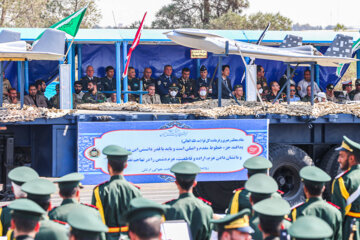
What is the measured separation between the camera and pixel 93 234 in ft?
12.8

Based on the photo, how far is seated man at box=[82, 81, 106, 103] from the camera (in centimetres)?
1422

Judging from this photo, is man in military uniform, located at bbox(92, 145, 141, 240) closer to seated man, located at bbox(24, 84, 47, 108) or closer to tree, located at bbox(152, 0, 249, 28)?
seated man, located at bbox(24, 84, 47, 108)

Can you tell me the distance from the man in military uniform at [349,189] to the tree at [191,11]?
86.5ft

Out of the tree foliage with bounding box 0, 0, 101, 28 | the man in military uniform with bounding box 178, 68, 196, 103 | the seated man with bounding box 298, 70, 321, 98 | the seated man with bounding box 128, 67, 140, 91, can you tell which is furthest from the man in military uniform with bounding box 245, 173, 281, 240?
the tree foliage with bounding box 0, 0, 101, 28

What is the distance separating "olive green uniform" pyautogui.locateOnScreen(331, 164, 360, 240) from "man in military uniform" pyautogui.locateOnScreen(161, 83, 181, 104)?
887cm

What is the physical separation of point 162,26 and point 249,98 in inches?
833

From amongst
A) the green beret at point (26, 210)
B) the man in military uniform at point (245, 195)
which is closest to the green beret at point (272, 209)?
the man in military uniform at point (245, 195)

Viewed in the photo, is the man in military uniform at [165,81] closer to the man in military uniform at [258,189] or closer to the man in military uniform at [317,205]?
the man in military uniform at [317,205]

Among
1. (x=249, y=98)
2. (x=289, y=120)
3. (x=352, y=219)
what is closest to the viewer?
(x=352, y=219)

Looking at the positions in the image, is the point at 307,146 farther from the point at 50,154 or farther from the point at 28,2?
the point at 28,2

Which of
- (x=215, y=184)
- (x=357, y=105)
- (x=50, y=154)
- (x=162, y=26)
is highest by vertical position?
(x=162, y=26)

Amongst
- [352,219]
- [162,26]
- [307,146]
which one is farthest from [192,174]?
[162,26]

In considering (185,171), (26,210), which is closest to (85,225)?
(26,210)

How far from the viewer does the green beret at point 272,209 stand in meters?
4.16
